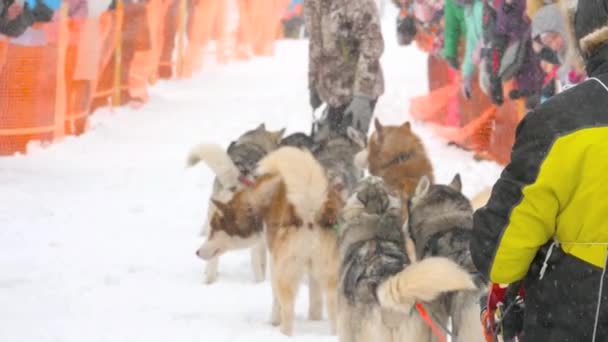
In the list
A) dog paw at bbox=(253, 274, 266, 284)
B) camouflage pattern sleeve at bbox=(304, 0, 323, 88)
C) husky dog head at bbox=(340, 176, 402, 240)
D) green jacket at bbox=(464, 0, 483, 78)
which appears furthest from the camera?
green jacket at bbox=(464, 0, 483, 78)

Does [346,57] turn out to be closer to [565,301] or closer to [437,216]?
[437,216]

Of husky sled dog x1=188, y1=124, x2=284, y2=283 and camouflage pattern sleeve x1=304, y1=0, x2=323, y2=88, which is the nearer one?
husky sled dog x1=188, y1=124, x2=284, y2=283

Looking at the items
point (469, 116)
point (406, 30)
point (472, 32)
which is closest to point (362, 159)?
point (472, 32)

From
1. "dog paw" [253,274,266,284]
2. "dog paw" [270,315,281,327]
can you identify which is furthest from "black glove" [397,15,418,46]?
"dog paw" [270,315,281,327]

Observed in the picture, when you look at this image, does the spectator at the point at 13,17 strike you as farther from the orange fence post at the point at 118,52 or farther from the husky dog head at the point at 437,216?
the husky dog head at the point at 437,216

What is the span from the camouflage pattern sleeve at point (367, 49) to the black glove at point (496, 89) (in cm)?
203

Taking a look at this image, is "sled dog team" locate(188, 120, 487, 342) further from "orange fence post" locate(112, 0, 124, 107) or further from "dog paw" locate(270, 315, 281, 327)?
"orange fence post" locate(112, 0, 124, 107)

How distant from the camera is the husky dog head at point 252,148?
5.68 m

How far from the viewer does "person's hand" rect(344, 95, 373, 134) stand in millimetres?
6027

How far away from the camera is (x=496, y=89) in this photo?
25.9ft

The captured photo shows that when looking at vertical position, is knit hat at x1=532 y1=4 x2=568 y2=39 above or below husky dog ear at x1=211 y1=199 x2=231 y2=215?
above

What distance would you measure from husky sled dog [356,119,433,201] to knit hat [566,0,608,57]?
3.06m

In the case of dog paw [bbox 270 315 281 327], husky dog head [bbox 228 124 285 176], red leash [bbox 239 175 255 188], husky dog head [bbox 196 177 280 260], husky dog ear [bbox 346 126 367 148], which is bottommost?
dog paw [bbox 270 315 281 327]

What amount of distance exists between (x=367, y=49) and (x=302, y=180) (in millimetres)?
1832
